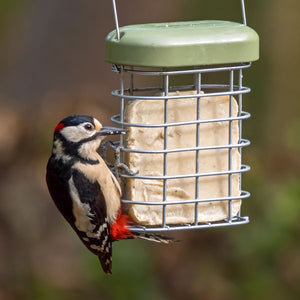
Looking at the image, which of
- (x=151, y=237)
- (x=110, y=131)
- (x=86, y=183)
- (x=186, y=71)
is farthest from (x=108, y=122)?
(x=186, y=71)

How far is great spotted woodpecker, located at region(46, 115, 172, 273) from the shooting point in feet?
12.4

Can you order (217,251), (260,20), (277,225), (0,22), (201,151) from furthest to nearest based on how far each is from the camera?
(0,22) → (260,20) → (217,251) → (277,225) → (201,151)

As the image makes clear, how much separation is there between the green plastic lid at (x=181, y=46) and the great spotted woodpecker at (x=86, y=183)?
440 mm

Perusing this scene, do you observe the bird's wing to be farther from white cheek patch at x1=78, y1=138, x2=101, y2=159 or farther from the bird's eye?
the bird's eye

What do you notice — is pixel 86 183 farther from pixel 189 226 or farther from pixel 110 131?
pixel 189 226

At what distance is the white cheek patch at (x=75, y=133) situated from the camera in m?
3.76

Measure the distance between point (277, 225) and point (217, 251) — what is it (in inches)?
42.2

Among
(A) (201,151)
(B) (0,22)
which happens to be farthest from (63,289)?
(B) (0,22)

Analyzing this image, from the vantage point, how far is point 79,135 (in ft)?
12.4

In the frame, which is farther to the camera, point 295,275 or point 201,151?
point 295,275

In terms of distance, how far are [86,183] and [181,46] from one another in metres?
0.95

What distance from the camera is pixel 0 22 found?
9.48 metres

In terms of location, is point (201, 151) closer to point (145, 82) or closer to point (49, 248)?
point (49, 248)

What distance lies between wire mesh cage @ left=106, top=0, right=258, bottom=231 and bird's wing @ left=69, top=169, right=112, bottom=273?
172 mm
